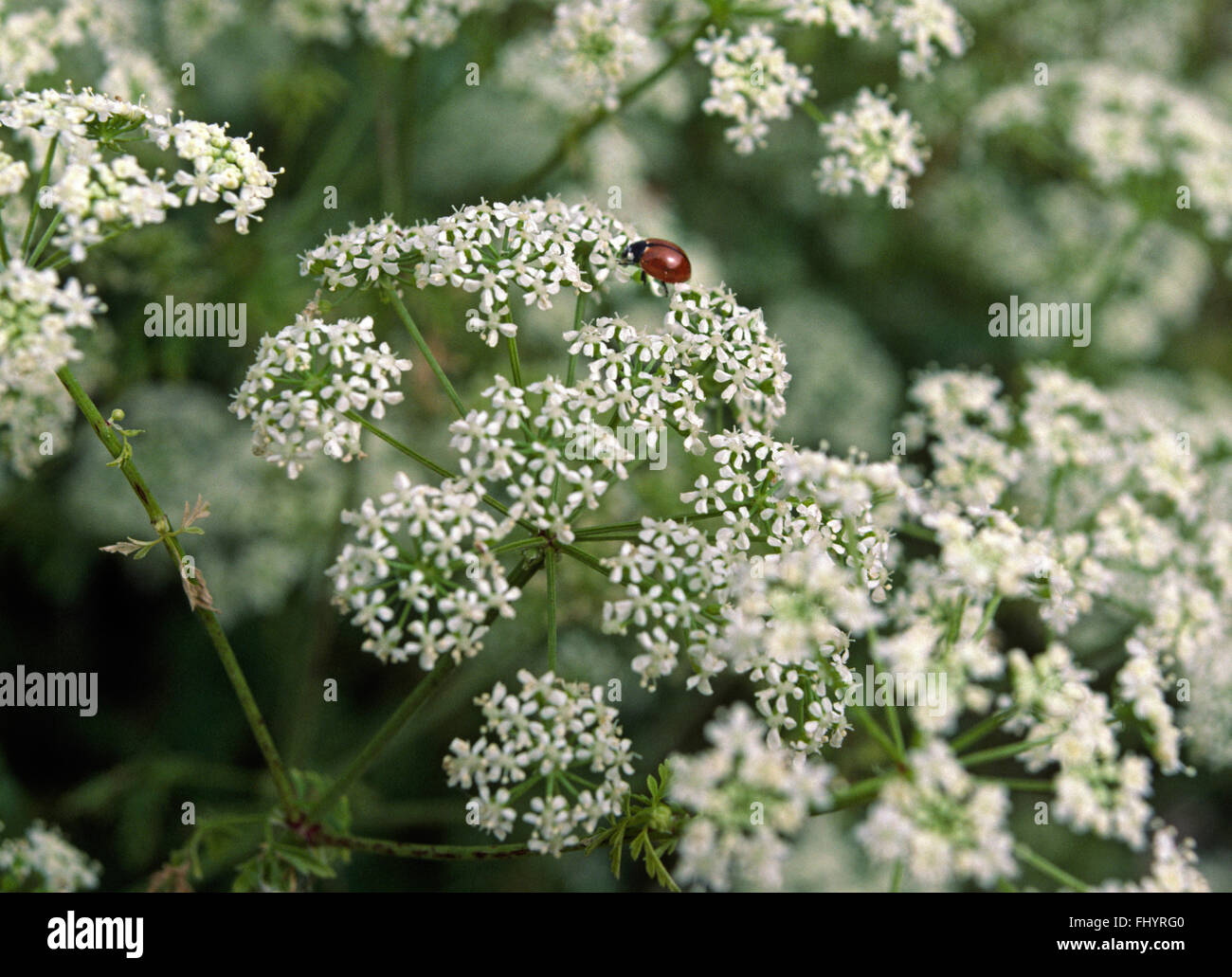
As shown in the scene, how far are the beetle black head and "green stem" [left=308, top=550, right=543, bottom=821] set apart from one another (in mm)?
1227

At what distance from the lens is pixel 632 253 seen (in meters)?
3.83

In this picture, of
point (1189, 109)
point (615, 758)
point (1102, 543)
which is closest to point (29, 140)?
point (615, 758)

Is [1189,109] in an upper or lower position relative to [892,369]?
upper

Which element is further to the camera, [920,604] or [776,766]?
[920,604]

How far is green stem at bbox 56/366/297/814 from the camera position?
3143mm

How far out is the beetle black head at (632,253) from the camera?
3811 mm

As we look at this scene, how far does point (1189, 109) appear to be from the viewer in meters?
6.49

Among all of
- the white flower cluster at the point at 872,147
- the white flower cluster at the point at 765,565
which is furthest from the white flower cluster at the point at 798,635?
the white flower cluster at the point at 872,147

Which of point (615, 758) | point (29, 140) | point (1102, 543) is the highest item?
point (29, 140)

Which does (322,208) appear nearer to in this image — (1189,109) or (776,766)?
(776,766)
